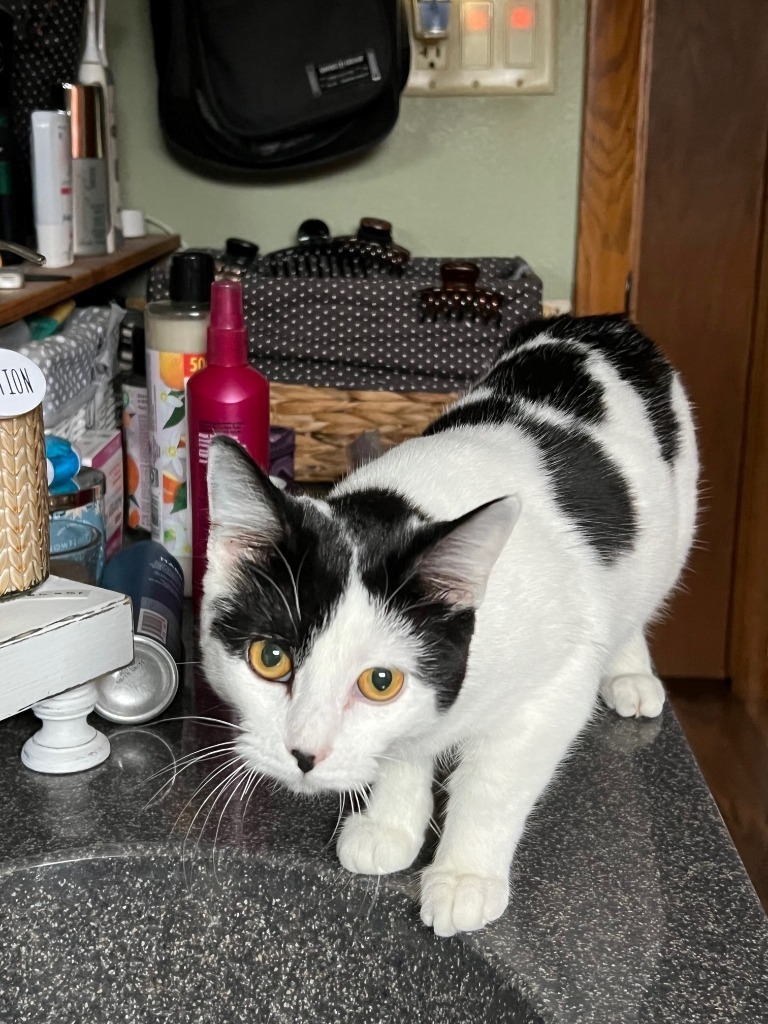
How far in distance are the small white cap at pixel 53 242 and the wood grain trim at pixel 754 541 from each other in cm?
133

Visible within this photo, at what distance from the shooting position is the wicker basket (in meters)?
1.47

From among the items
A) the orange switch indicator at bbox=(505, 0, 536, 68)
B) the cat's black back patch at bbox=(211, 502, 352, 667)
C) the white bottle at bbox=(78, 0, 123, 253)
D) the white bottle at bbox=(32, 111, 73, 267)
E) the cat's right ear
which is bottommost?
the cat's black back patch at bbox=(211, 502, 352, 667)

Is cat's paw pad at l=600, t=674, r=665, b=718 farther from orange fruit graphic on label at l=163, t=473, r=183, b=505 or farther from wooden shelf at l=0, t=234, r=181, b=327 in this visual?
wooden shelf at l=0, t=234, r=181, b=327

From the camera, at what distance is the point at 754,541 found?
7.17 ft

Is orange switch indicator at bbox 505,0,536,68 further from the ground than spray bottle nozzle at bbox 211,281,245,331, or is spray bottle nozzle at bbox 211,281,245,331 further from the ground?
orange switch indicator at bbox 505,0,536,68

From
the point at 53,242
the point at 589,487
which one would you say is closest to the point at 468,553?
the point at 589,487

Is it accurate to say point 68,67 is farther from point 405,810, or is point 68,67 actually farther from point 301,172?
point 405,810

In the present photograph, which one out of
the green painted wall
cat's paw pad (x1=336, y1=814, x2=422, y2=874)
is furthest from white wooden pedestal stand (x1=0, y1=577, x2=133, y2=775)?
the green painted wall

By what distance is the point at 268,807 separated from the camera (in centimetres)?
85

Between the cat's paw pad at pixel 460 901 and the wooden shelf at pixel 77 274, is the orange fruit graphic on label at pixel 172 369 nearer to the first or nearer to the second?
the wooden shelf at pixel 77 274

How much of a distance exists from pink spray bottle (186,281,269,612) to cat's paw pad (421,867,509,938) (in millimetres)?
420

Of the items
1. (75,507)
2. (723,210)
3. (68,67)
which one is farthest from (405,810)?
(723,210)

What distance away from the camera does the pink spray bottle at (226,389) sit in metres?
1.06

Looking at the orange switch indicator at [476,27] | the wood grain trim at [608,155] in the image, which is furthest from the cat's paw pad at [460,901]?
the orange switch indicator at [476,27]
